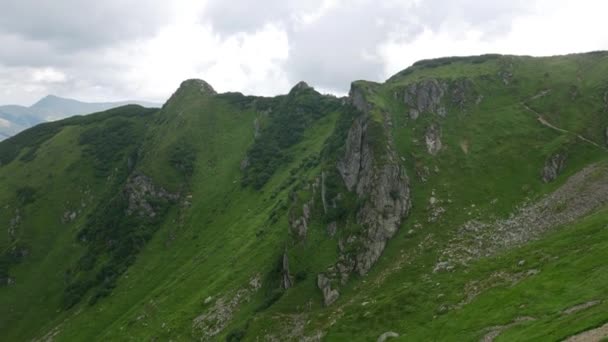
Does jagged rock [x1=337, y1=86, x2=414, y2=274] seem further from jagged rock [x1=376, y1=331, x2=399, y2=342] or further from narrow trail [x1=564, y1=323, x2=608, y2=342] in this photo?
narrow trail [x1=564, y1=323, x2=608, y2=342]

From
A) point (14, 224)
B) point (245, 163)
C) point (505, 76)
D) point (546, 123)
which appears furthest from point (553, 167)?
point (14, 224)

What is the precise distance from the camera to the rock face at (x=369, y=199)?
7506 centimetres

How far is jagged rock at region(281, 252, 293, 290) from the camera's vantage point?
78.9 m

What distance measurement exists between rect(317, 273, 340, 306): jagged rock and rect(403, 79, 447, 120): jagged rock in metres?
51.4

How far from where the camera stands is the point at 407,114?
107750 millimetres

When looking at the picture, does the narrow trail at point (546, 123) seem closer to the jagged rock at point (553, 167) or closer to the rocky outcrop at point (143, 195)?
the jagged rock at point (553, 167)

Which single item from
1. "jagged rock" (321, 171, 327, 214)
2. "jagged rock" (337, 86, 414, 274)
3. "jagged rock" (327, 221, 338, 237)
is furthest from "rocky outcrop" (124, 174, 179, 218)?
"jagged rock" (327, 221, 338, 237)

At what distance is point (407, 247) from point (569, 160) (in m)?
40.0

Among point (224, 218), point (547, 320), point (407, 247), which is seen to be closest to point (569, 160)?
point (407, 247)

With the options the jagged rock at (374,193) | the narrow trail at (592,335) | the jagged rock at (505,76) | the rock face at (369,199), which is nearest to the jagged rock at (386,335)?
the rock face at (369,199)

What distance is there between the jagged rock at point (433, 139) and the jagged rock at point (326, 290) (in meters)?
38.6

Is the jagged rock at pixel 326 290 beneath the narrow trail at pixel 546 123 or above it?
beneath

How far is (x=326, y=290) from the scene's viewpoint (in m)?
72.6

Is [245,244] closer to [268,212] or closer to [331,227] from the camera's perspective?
[268,212]
